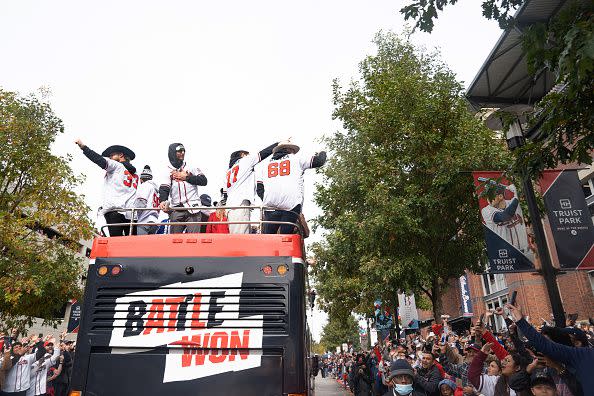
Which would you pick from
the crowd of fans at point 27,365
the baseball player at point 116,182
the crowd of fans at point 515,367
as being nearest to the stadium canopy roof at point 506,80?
the crowd of fans at point 515,367

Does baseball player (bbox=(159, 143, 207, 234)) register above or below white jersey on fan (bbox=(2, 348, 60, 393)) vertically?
above

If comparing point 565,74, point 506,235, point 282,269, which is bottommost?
point 282,269

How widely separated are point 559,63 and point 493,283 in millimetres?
32853

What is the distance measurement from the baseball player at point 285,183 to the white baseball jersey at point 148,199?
6.09 ft

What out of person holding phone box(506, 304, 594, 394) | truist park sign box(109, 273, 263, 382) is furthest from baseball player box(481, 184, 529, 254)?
truist park sign box(109, 273, 263, 382)

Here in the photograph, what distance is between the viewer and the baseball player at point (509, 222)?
7.69m

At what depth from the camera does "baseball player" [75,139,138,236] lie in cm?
659

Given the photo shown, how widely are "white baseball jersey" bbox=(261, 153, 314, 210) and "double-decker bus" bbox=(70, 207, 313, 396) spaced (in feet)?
2.80

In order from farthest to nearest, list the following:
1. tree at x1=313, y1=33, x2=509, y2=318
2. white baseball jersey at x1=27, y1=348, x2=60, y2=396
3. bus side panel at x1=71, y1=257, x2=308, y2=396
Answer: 1. tree at x1=313, y1=33, x2=509, y2=318
2. white baseball jersey at x1=27, y1=348, x2=60, y2=396
3. bus side panel at x1=71, y1=257, x2=308, y2=396

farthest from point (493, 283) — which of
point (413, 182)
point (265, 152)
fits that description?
point (265, 152)

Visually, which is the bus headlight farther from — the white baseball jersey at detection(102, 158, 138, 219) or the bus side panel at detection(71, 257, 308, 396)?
the white baseball jersey at detection(102, 158, 138, 219)

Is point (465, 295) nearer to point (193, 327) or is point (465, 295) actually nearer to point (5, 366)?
point (5, 366)

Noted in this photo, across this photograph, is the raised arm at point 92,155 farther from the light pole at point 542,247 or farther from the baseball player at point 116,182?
the light pole at point 542,247

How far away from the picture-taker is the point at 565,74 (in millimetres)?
4801
